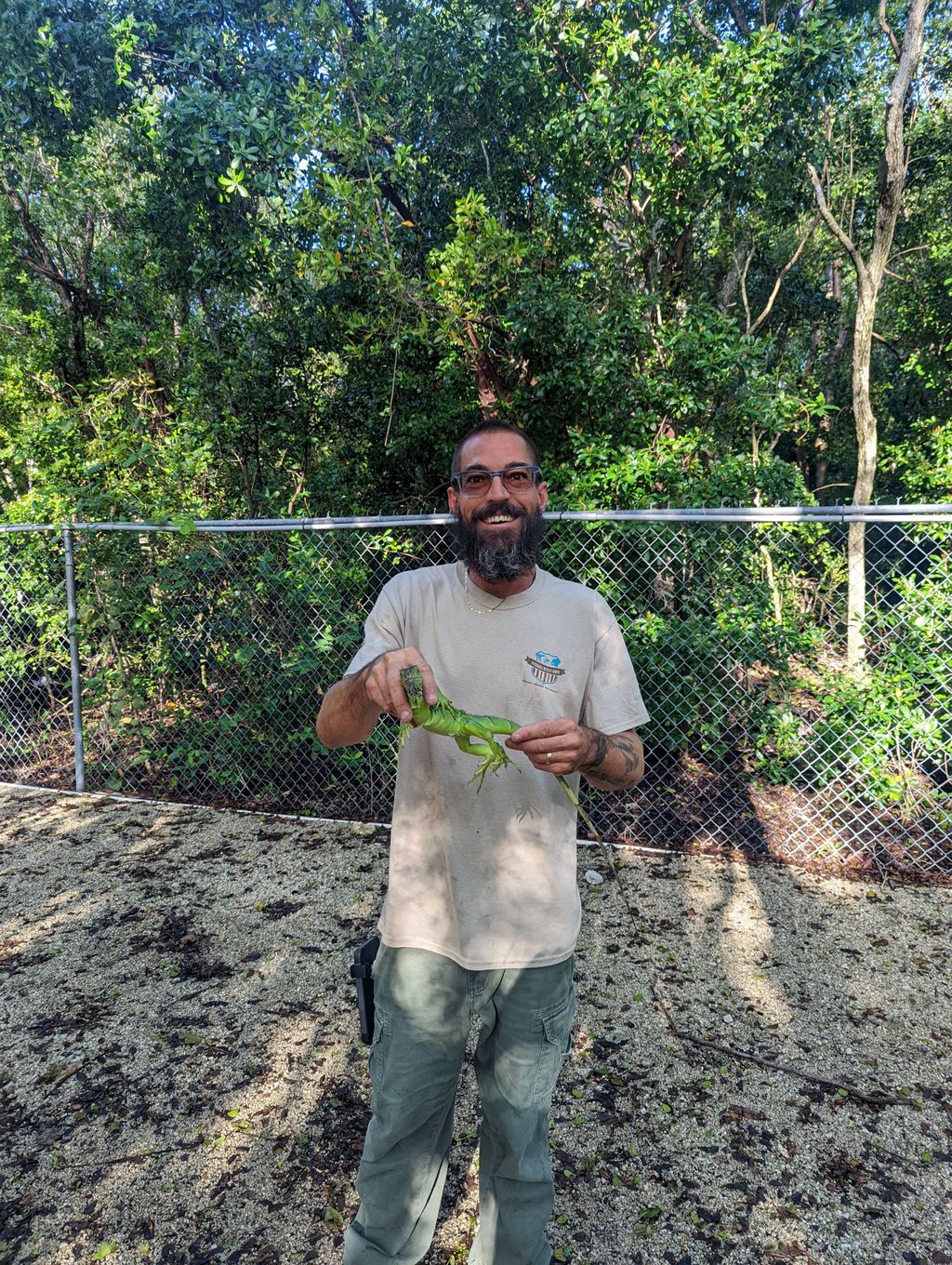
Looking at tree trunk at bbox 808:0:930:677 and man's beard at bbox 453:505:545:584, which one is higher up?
tree trunk at bbox 808:0:930:677

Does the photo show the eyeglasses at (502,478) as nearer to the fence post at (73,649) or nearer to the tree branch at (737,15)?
the fence post at (73,649)

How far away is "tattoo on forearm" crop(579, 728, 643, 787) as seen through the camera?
5.57ft

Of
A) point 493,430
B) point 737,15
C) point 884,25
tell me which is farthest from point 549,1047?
point 737,15

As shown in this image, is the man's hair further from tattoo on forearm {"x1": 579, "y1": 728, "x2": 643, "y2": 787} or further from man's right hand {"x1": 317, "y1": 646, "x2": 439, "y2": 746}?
tattoo on forearm {"x1": 579, "y1": 728, "x2": 643, "y2": 787}

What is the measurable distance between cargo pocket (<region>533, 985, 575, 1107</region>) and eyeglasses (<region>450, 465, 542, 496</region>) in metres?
1.26

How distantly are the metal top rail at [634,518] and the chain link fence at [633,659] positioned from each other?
2 centimetres

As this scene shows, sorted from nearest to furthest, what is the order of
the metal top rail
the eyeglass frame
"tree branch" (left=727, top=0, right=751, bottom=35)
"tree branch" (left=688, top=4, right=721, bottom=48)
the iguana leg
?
1. the iguana leg
2. the eyeglass frame
3. the metal top rail
4. "tree branch" (left=688, top=4, right=721, bottom=48)
5. "tree branch" (left=727, top=0, right=751, bottom=35)

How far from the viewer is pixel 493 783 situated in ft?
5.91

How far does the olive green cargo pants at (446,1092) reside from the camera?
66.9 inches

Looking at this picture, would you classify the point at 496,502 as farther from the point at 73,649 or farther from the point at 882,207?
the point at 882,207

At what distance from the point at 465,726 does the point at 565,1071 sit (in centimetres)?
191

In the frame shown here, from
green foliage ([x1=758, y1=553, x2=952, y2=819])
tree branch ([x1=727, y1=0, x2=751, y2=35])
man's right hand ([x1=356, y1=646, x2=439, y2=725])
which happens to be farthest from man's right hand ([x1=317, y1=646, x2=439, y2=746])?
tree branch ([x1=727, y1=0, x2=751, y2=35])

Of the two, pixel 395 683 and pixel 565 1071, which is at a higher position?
pixel 395 683

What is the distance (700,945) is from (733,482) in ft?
10.9
